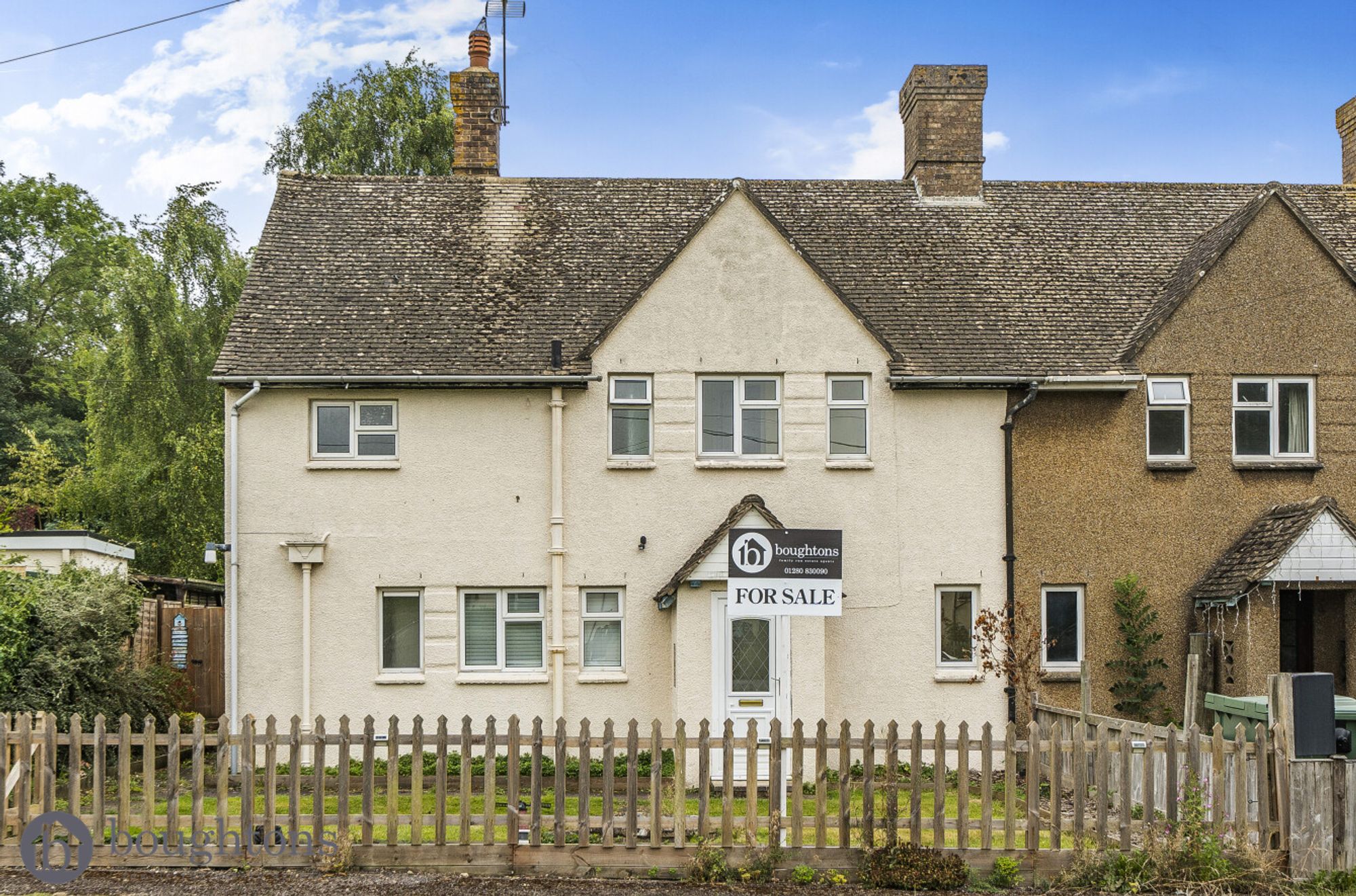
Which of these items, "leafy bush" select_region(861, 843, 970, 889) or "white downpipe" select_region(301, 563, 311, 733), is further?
"white downpipe" select_region(301, 563, 311, 733)

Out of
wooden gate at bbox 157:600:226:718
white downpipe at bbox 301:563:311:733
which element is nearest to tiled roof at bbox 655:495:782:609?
white downpipe at bbox 301:563:311:733

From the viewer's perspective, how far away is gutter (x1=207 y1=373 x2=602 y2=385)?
669 inches

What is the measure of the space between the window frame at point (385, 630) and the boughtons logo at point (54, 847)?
669 cm

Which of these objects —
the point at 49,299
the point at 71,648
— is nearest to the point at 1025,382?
the point at 71,648

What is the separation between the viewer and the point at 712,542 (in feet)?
53.7

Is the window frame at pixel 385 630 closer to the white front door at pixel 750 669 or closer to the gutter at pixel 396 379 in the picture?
the gutter at pixel 396 379

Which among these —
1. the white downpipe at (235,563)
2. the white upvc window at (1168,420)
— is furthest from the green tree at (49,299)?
the white upvc window at (1168,420)

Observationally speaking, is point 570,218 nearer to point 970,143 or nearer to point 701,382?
point 701,382

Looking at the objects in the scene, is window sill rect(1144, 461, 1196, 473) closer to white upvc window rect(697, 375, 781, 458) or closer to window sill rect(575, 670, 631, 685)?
white upvc window rect(697, 375, 781, 458)

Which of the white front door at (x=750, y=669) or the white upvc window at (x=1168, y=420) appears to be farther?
the white upvc window at (x=1168, y=420)

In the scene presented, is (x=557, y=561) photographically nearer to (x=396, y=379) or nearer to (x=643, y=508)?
(x=643, y=508)

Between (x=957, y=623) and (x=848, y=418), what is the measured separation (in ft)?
11.3

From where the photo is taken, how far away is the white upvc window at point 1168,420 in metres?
18.2

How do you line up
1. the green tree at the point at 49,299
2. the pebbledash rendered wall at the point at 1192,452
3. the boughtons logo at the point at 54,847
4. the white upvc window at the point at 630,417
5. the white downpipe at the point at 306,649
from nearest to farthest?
the boughtons logo at the point at 54,847 → the white downpipe at the point at 306,649 → the white upvc window at the point at 630,417 → the pebbledash rendered wall at the point at 1192,452 → the green tree at the point at 49,299
